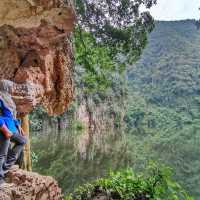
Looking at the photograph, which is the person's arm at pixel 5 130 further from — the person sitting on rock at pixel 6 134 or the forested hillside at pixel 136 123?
the forested hillside at pixel 136 123

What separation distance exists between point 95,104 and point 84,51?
25.1 metres

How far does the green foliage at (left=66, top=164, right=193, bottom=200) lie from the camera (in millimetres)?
6934

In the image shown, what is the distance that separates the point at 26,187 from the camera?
4.54 meters

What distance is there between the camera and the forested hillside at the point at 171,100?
30.9m

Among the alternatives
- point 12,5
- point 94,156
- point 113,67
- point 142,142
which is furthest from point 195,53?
point 12,5

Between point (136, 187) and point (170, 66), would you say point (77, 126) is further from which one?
point (170, 66)

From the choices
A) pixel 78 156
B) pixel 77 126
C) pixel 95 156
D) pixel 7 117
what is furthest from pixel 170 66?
pixel 7 117

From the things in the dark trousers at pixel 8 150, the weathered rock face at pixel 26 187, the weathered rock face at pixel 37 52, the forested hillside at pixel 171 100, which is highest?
the weathered rock face at pixel 37 52

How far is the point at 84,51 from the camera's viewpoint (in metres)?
10.9

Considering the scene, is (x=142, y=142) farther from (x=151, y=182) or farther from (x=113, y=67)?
(x=151, y=182)

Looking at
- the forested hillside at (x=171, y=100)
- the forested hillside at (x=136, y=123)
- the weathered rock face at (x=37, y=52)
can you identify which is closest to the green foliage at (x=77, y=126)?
the forested hillside at (x=136, y=123)

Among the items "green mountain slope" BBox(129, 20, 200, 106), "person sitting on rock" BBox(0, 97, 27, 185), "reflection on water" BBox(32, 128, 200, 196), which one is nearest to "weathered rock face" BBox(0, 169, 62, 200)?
"person sitting on rock" BBox(0, 97, 27, 185)

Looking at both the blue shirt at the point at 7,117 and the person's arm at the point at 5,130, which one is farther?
the blue shirt at the point at 7,117

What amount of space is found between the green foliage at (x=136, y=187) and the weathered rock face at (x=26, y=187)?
7.06 ft
